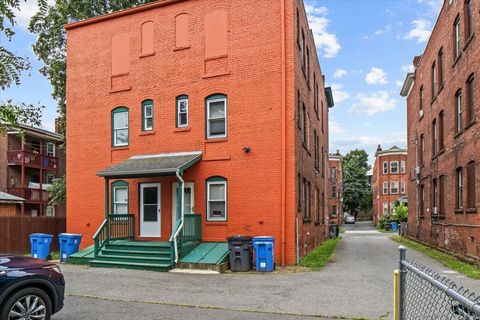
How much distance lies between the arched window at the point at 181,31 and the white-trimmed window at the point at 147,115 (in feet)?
8.44

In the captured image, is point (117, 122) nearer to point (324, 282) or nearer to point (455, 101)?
point (324, 282)

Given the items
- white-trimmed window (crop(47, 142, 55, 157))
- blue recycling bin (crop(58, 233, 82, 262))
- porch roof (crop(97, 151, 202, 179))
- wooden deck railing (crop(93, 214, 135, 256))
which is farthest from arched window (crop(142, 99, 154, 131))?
white-trimmed window (crop(47, 142, 55, 157))

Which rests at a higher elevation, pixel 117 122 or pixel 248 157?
pixel 117 122

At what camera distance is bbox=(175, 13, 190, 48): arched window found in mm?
17766

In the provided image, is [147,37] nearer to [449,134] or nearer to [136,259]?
[136,259]

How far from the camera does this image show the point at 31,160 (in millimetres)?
36594

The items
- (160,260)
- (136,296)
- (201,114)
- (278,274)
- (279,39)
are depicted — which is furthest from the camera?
(201,114)

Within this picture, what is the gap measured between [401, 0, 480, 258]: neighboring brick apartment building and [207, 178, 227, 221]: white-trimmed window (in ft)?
27.9

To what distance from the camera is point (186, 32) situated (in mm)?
17797

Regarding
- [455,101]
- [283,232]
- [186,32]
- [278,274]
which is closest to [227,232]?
[283,232]

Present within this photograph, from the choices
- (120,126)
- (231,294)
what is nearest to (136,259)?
(231,294)

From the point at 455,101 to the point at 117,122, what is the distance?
45.4 feet

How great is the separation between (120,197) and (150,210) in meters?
1.64

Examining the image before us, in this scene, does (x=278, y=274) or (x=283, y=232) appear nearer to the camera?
(x=278, y=274)
